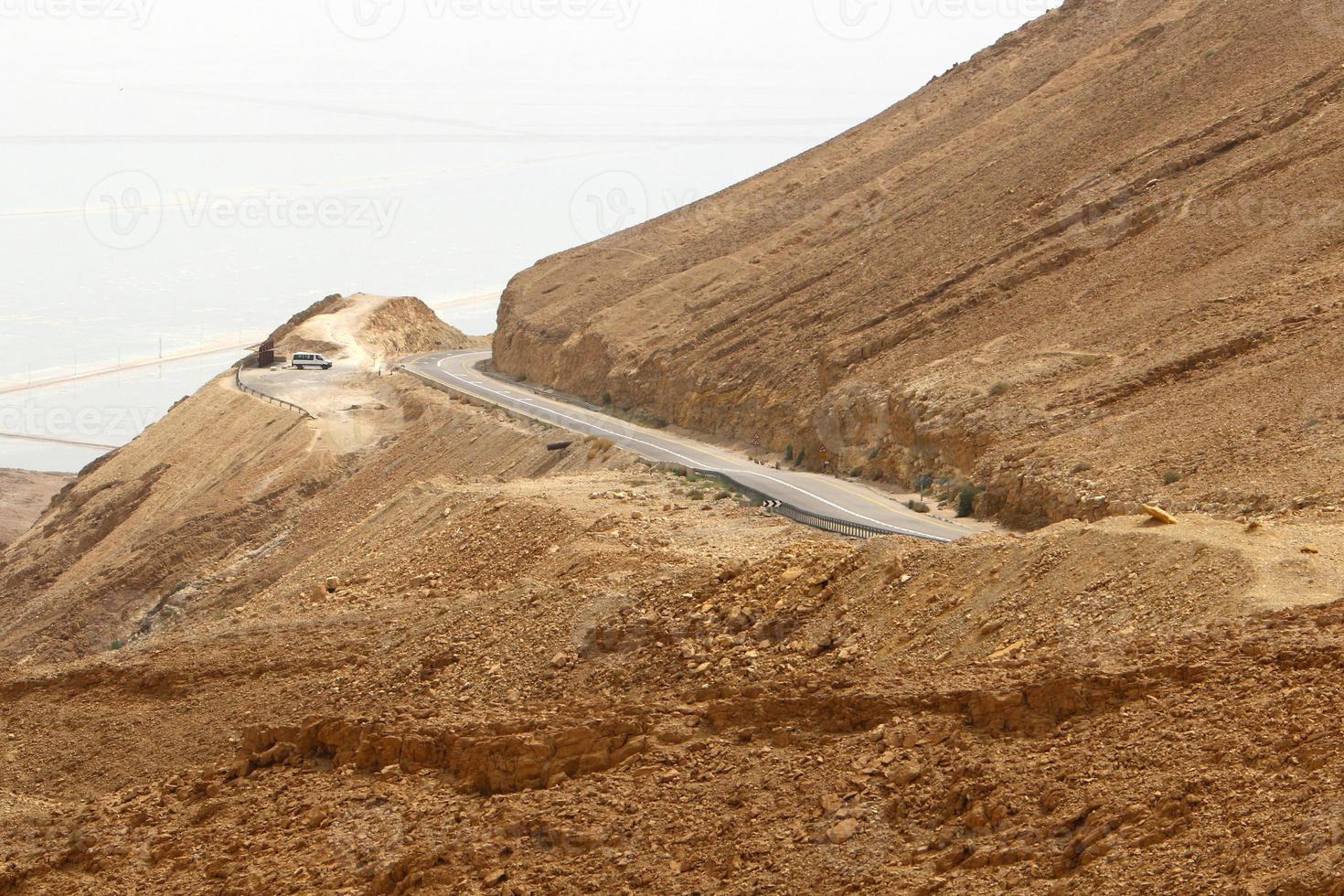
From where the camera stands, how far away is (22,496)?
74812mm

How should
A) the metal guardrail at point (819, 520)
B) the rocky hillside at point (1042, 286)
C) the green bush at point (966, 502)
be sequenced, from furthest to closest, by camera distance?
the green bush at point (966, 502) < the rocky hillside at point (1042, 286) < the metal guardrail at point (819, 520)

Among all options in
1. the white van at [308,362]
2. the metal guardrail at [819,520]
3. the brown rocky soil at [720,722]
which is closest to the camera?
the brown rocky soil at [720,722]

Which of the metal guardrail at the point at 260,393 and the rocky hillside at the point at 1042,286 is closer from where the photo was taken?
the rocky hillside at the point at 1042,286

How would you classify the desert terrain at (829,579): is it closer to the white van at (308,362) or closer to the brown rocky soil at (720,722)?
the brown rocky soil at (720,722)

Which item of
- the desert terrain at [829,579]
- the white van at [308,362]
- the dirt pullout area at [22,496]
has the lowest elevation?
the dirt pullout area at [22,496]

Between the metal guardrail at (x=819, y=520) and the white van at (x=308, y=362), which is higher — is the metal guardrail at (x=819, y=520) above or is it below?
below

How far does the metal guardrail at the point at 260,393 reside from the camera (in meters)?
46.4

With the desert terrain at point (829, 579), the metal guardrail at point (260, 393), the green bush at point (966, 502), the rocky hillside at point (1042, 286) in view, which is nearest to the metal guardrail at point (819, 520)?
the desert terrain at point (829, 579)

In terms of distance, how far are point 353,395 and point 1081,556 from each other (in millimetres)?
35710

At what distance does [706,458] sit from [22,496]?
49.7 meters

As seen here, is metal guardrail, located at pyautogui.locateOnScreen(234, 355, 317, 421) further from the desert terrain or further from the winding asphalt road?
the winding asphalt road

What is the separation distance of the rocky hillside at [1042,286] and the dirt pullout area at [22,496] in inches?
1048

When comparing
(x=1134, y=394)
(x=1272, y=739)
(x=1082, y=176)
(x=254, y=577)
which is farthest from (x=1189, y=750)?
(x=1082, y=176)

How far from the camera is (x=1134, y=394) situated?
28250 millimetres
